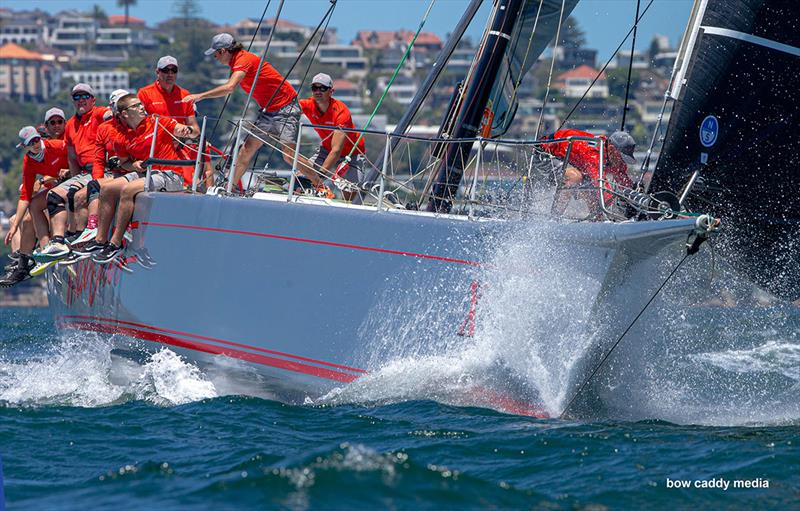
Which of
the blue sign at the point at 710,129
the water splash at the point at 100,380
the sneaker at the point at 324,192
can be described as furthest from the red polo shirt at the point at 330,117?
the blue sign at the point at 710,129

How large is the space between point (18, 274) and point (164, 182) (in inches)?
77.8

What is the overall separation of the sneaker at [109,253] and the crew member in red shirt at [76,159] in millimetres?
357

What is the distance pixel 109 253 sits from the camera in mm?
8312

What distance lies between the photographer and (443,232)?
21.9 feet

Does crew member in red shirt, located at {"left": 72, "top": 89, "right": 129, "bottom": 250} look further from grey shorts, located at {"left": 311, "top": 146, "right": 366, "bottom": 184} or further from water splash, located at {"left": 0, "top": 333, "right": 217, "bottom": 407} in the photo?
grey shorts, located at {"left": 311, "top": 146, "right": 366, "bottom": 184}

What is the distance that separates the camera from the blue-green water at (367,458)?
4891 millimetres

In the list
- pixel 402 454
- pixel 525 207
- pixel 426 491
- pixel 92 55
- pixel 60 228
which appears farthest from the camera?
pixel 92 55

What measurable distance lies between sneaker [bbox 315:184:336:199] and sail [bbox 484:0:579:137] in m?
1.12

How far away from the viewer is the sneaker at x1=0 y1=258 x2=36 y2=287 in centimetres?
946

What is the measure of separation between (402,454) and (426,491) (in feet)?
1.76

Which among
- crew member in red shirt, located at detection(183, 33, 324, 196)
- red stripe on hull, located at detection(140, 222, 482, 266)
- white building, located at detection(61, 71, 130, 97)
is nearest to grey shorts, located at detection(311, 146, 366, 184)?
crew member in red shirt, located at detection(183, 33, 324, 196)

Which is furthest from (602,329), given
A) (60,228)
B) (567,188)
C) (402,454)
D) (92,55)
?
(92,55)

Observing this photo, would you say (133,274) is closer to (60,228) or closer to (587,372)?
(60,228)

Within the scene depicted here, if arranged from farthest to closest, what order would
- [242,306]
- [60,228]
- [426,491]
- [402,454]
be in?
[60,228] → [242,306] → [402,454] → [426,491]
